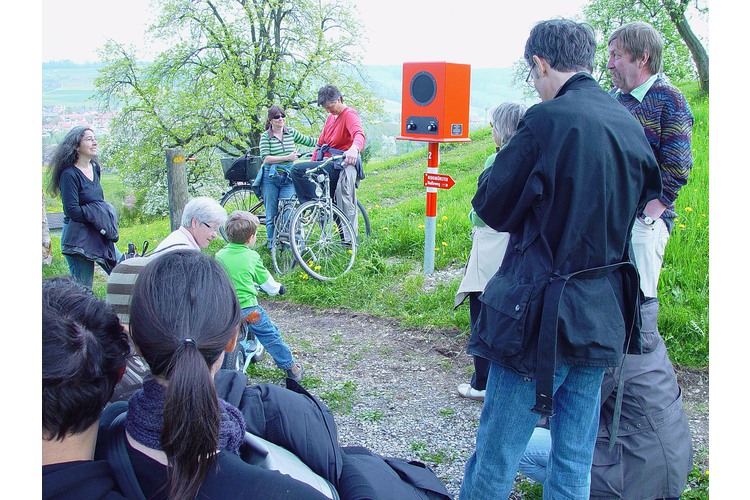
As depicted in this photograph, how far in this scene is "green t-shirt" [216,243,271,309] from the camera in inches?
145

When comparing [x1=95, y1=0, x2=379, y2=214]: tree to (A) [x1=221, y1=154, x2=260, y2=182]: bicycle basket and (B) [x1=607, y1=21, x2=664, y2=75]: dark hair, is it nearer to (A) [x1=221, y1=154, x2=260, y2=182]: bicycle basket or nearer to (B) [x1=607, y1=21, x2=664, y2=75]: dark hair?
(A) [x1=221, y1=154, x2=260, y2=182]: bicycle basket

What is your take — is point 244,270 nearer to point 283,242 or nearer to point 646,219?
point 646,219

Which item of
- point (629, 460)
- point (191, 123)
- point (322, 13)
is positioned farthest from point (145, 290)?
point (322, 13)

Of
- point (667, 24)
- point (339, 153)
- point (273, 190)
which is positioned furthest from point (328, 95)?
point (667, 24)

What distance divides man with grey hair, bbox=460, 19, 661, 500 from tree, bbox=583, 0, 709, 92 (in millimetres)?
12776

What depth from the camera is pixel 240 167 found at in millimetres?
8242

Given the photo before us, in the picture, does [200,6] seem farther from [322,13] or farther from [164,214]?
[164,214]

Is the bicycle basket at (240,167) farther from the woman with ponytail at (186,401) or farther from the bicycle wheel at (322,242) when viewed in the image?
the woman with ponytail at (186,401)

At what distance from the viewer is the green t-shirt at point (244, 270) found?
3.69 meters

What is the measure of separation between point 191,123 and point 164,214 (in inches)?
208

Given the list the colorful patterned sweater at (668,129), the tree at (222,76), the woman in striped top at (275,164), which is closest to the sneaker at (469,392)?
the colorful patterned sweater at (668,129)

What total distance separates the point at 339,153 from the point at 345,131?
0.91 feet

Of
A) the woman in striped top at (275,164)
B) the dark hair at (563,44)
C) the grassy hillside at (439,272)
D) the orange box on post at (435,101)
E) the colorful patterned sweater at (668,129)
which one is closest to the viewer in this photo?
the dark hair at (563,44)

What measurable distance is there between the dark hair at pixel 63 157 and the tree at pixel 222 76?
16.9m
